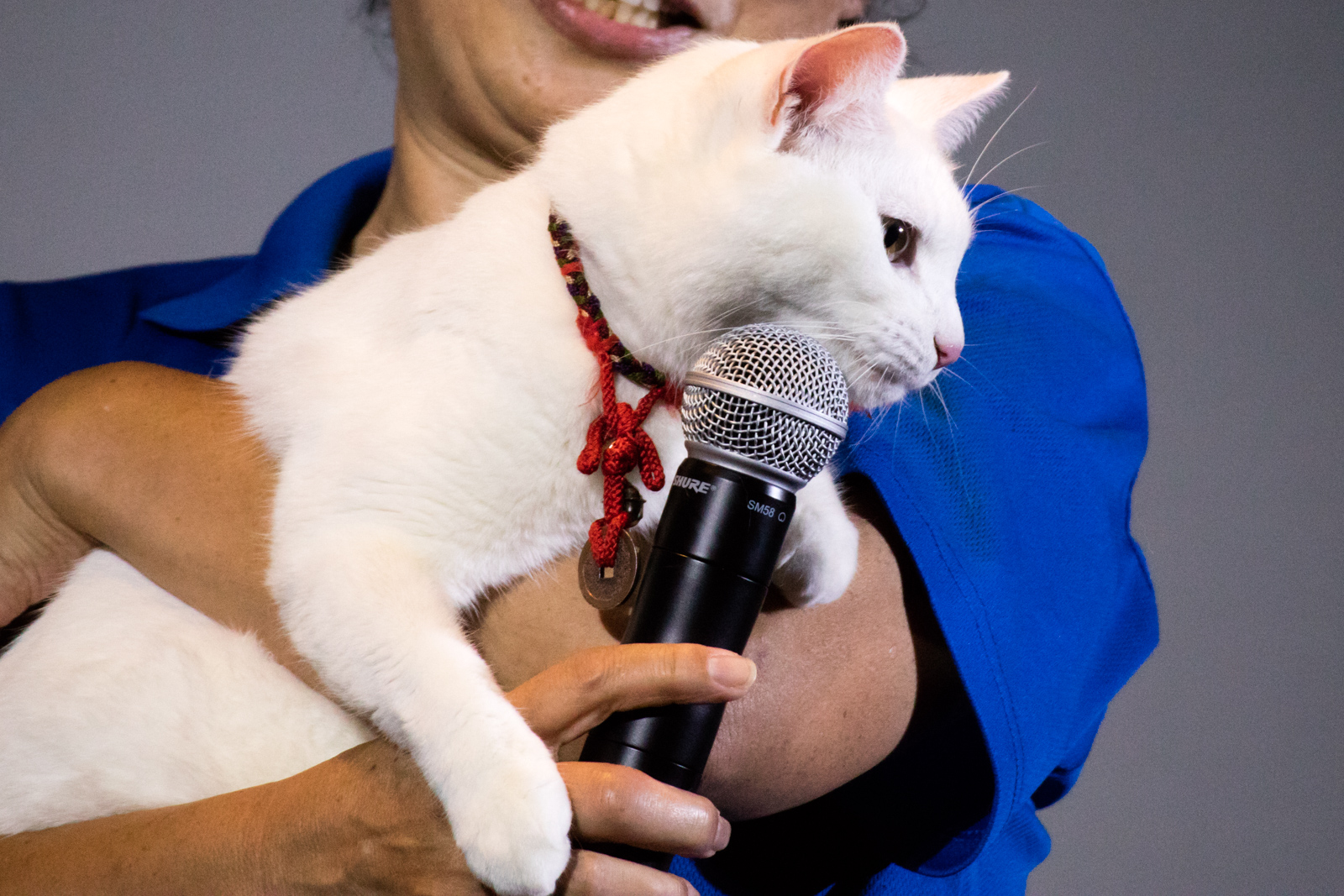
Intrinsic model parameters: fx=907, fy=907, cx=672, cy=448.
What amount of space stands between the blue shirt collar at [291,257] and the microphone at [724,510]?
888 millimetres

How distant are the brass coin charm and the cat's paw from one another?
0.11 m

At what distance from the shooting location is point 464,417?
2.18 ft

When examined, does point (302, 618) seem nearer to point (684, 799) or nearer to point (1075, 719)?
point (684, 799)

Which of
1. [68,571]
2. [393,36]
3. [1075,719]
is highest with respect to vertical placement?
[393,36]

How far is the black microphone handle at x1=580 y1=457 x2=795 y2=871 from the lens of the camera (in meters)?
0.46

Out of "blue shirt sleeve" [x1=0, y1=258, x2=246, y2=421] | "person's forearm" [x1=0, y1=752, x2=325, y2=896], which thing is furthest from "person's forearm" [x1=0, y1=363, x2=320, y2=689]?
"blue shirt sleeve" [x1=0, y1=258, x2=246, y2=421]

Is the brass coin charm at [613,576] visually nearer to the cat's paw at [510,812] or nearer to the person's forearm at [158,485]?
the cat's paw at [510,812]

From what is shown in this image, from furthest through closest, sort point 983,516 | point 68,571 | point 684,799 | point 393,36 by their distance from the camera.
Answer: point 393,36, point 68,571, point 983,516, point 684,799

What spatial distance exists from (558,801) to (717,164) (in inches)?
17.6

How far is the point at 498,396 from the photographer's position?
2.19 ft

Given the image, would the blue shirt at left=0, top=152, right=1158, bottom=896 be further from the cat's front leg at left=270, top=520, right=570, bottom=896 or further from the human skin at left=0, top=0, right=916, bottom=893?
the cat's front leg at left=270, top=520, right=570, bottom=896

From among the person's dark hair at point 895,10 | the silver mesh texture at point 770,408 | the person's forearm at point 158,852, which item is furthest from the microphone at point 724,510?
the person's dark hair at point 895,10

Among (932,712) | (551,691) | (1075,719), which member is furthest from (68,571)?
(1075,719)

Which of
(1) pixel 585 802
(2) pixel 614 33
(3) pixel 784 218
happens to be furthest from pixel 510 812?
(2) pixel 614 33
